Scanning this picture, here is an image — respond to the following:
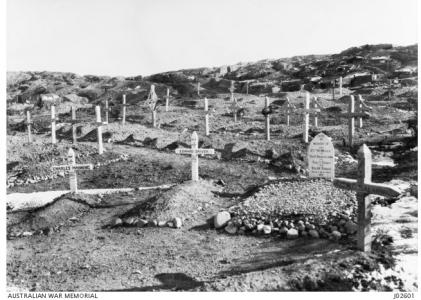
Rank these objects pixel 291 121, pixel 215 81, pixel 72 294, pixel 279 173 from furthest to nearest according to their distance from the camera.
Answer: pixel 215 81 → pixel 291 121 → pixel 279 173 → pixel 72 294

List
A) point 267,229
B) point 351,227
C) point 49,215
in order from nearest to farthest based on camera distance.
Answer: point 351,227 < point 267,229 < point 49,215

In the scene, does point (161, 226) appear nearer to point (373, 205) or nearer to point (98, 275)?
point (98, 275)

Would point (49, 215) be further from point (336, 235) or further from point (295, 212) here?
point (336, 235)

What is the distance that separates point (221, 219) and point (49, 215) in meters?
4.17

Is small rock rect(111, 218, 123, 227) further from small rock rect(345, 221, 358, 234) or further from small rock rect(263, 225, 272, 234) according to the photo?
small rock rect(345, 221, 358, 234)

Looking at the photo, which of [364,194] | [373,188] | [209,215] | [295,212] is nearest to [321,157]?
[295,212]

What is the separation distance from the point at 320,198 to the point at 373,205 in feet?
3.94

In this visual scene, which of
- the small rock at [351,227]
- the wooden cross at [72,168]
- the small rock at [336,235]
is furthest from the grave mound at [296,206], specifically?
the wooden cross at [72,168]

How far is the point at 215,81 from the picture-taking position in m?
57.5

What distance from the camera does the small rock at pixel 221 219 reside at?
966 centimetres

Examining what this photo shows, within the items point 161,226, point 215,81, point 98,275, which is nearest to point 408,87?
point 215,81

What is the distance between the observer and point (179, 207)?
1041 cm

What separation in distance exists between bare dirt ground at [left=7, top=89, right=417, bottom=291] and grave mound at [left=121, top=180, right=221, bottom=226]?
5 centimetres

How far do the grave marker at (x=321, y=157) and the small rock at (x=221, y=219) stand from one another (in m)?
2.66
